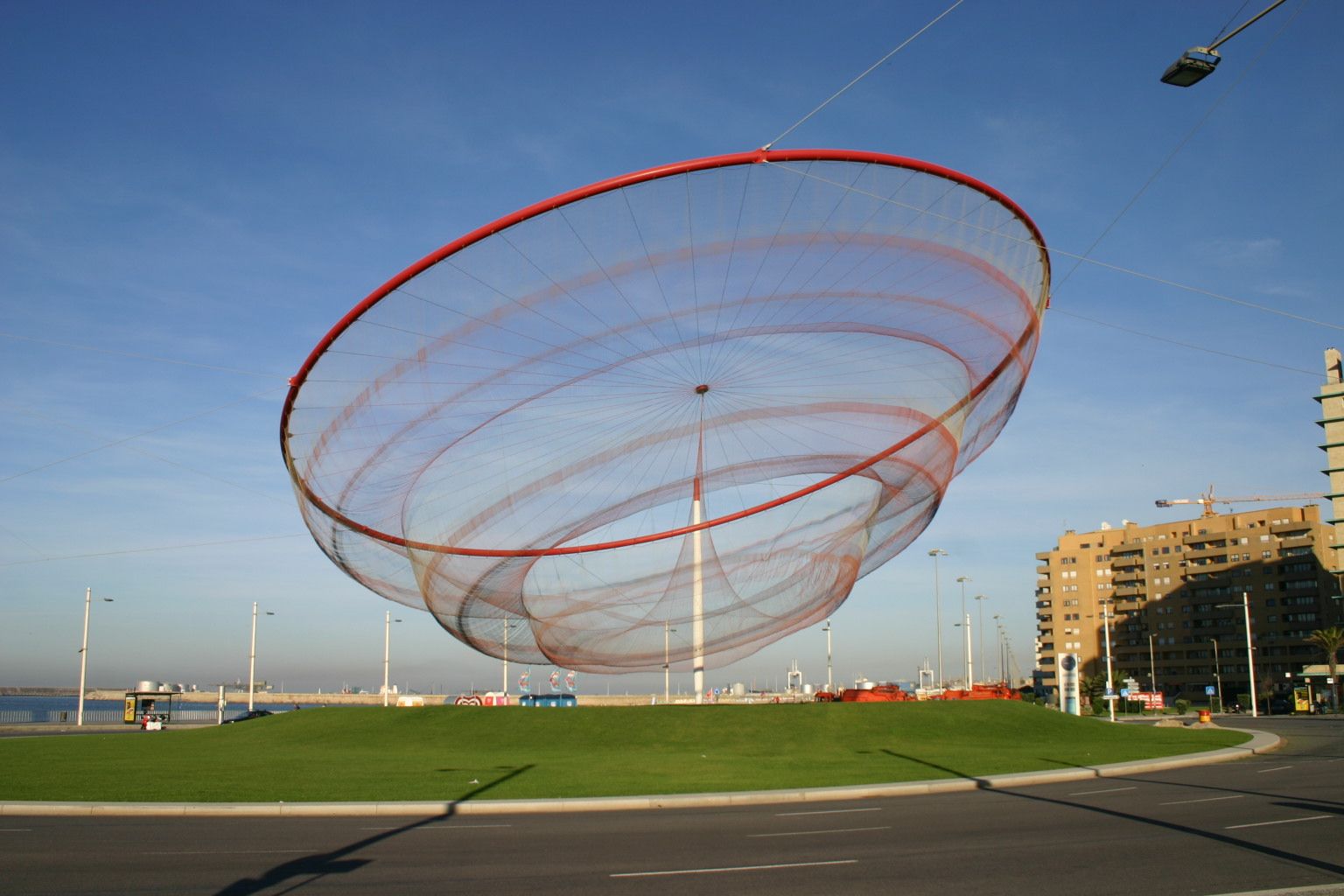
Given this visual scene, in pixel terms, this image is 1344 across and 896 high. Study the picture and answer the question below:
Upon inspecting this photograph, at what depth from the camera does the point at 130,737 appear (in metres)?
40.0

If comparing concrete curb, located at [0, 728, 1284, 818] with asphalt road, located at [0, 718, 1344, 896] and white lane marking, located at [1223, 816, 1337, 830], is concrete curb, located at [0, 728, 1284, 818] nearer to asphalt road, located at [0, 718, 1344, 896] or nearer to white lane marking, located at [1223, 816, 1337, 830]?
asphalt road, located at [0, 718, 1344, 896]

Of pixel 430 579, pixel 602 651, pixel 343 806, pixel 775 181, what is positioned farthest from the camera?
pixel 602 651

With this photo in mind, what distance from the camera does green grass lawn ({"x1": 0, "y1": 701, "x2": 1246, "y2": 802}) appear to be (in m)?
22.6

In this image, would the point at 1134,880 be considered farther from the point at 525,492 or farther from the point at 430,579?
the point at 430,579

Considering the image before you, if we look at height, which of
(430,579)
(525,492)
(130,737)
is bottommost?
(130,737)

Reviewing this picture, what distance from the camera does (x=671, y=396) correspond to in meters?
22.6

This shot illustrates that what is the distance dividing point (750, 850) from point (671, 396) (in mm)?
10889

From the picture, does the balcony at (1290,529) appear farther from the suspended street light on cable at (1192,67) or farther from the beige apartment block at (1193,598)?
the suspended street light on cable at (1192,67)

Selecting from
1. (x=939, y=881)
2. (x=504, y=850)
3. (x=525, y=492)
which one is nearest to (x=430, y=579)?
(x=525, y=492)

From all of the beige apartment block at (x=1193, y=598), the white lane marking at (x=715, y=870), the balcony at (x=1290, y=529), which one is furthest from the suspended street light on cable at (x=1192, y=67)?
the balcony at (x=1290, y=529)

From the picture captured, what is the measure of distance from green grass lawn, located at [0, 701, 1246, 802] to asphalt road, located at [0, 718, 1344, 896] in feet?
12.9

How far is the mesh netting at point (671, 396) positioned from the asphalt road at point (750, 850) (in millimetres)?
7313

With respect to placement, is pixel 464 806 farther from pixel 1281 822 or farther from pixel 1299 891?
pixel 1299 891

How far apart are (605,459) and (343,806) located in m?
9.14
